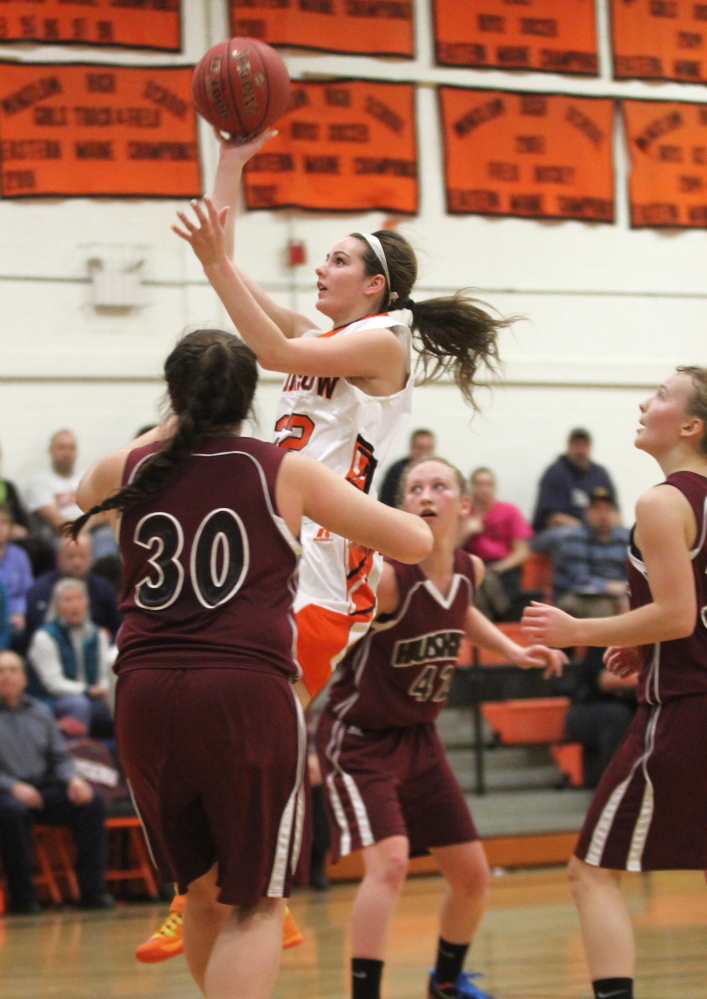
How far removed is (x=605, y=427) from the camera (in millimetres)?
10914

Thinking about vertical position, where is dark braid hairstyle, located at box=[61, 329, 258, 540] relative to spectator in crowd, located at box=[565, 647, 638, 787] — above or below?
above

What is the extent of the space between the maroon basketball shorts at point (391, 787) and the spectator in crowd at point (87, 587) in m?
3.57

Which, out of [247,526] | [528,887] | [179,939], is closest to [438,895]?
[528,887]

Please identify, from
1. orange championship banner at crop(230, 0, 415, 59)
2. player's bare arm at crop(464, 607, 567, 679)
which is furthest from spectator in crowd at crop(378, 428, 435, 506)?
player's bare arm at crop(464, 607, 567, 679)

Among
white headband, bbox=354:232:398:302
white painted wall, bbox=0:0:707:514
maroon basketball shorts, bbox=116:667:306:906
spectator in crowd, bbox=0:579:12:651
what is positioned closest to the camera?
maroon basketball shorts, bbox=116:667:306:906

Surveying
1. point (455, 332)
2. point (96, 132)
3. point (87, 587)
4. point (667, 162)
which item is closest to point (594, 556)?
point (87, 587)

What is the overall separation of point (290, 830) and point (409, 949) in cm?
313

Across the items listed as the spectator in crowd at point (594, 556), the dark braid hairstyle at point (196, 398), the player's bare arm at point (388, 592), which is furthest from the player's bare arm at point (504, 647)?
the spectator in crowd at point (594, 556)

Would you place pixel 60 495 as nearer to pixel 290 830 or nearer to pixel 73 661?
pixel 73 661

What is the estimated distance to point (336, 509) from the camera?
2748 mm

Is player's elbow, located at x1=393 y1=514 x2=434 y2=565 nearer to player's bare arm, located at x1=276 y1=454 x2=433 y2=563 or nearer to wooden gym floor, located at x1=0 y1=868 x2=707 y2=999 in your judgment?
player's bare arm, located at x1=276 y1=454 x2=433 y2=563

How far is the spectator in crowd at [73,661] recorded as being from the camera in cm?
732

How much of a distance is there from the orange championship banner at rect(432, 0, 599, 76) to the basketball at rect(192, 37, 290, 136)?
7.16 metres

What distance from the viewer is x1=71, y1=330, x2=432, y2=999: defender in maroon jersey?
265 centimetres
